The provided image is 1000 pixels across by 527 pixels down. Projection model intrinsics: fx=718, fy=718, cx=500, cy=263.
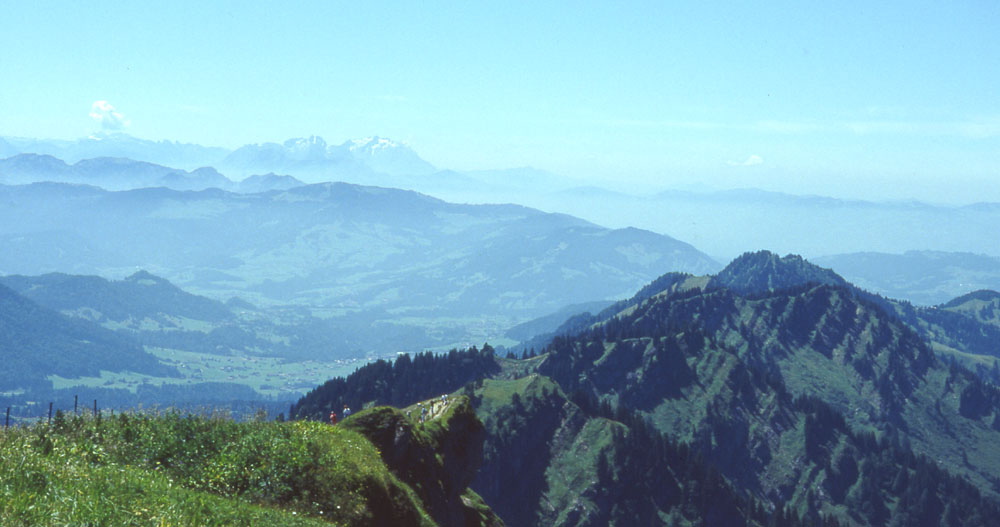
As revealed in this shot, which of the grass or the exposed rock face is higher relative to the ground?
the grass

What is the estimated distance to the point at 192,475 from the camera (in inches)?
1710

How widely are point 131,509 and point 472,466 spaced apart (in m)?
63.2

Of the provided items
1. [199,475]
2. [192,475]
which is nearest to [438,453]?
[199,475]

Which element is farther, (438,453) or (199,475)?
(438,453)

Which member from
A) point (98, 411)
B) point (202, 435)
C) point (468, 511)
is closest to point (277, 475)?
point (202, 435)

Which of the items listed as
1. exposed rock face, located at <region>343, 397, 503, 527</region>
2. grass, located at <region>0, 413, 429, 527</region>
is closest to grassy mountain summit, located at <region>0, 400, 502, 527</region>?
grass, located at <region>0, 413, 429, 527</region>

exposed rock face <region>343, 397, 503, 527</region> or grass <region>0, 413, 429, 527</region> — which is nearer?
grass <region>0, 413, 429, 527</region>

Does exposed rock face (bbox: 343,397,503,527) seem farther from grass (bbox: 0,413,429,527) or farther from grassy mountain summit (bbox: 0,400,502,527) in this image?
grass (bbox: 0,413,429,527)

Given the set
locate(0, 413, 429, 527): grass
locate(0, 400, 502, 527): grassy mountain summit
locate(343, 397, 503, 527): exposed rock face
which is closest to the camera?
locate(0, 413, 429, 527): grass

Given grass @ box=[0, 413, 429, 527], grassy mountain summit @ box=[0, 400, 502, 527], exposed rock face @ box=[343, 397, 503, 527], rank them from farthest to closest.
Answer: exposed rock face @ box=[343, 397, 503, 527], grassy mountain summit @ box=[0, 400, 502, 527], grass @ box=[0, 413, 429, 527]

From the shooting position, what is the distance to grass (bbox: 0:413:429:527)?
3023 cm

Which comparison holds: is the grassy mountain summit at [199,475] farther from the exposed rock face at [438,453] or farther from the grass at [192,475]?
the exposed rock face at [438,453]

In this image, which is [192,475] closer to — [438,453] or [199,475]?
[199,475]

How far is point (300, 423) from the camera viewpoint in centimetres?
5391
